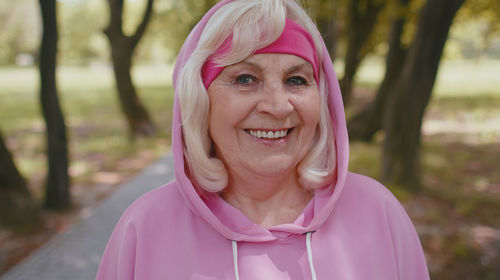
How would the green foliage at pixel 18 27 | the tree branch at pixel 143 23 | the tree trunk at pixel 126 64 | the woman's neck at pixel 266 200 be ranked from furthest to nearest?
the green foliage at pixel 18 27 < the tree branch at pixel 143 23 < the tree trunk at pixel 126 64 < the woman's neck at pixel 266 200

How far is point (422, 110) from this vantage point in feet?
18.6

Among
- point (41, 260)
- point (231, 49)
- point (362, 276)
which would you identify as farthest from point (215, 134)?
point (41, 260)

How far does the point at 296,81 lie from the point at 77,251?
4.22 m

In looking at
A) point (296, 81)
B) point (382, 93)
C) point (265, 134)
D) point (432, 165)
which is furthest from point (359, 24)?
point (265, 134)

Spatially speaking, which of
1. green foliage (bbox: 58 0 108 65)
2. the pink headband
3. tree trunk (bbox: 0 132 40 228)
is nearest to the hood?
the pink headband

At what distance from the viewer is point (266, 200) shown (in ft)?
5.68

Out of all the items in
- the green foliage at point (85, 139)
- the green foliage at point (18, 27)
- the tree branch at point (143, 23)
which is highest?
the green foliage at point (18, 27)

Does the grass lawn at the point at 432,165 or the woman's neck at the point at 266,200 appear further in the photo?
the grass lawn at the point at 432,165

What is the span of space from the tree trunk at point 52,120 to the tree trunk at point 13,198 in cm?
54

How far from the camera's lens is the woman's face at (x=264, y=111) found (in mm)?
1491

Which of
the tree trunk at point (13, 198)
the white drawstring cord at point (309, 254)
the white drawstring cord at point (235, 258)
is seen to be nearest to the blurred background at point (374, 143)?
the tree trunk at point (13, 198)

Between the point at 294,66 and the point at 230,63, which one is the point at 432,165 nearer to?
the point at 294,66

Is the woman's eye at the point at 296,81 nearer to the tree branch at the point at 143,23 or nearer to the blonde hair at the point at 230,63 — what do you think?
the blonde hair at the point at 230,63

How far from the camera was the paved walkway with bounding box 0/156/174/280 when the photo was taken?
4383 mm
